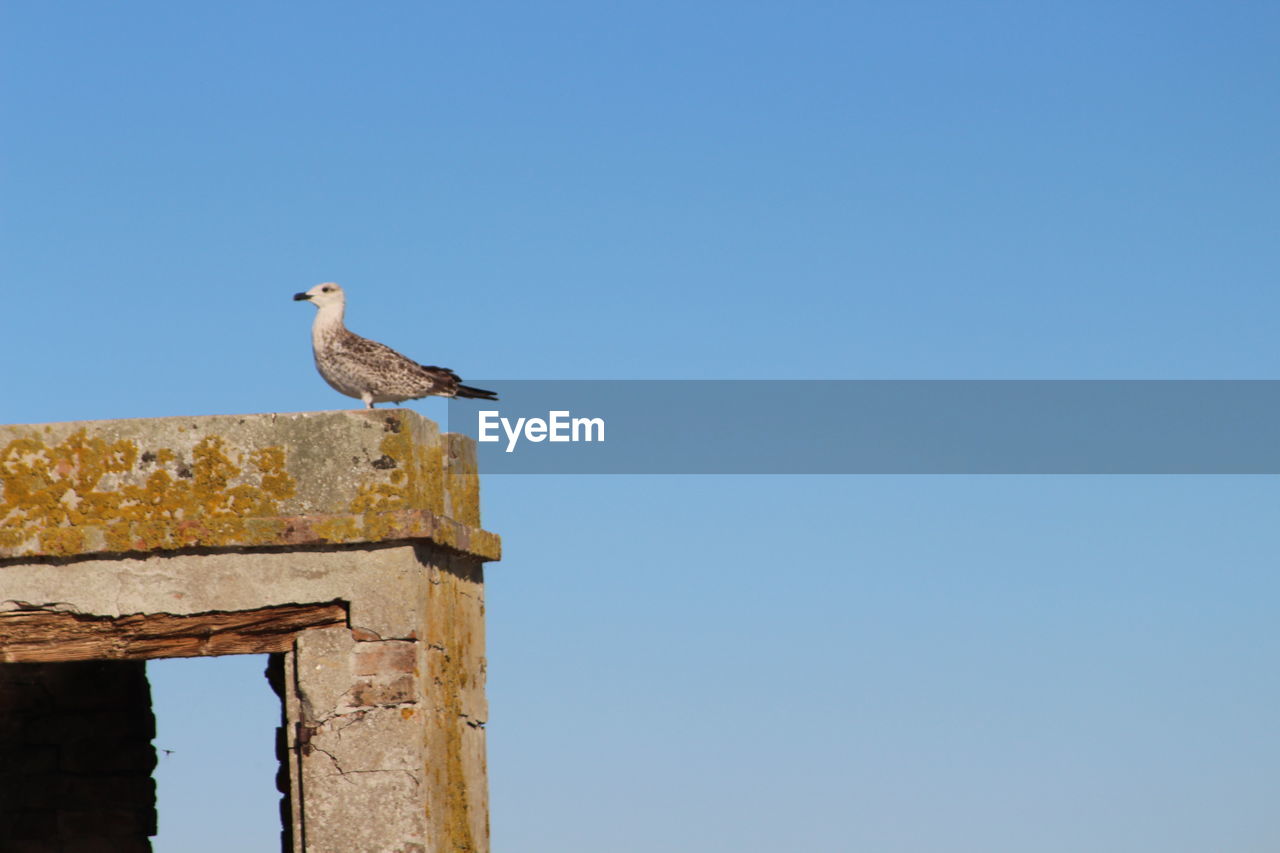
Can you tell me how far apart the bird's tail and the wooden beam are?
5.94 feet

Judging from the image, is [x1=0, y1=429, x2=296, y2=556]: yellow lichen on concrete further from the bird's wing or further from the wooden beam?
the bird's wing

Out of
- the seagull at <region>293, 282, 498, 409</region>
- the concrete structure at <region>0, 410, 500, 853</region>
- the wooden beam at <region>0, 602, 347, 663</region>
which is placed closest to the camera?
the concrete structure at <region>0, 410, 500, 853</region>

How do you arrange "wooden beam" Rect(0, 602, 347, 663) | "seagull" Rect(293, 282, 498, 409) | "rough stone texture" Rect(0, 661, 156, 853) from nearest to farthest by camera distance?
"wooden beam" Rect(0, 602, 347, 663) → "seagull" Rect(293, 282, 498, 409) → "rough stone texture" Rect(0, 661, 156, 853)

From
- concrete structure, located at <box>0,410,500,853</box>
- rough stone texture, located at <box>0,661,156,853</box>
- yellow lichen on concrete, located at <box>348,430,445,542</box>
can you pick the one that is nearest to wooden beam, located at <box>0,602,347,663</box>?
concrete structure, located at <box>0,410,500,853</box>

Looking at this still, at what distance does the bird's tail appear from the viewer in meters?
9.70

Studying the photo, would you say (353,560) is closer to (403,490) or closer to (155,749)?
(403,490)

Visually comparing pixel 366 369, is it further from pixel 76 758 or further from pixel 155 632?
pixel 76 758

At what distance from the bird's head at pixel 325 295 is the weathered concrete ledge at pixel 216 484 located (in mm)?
1447

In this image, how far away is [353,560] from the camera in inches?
322

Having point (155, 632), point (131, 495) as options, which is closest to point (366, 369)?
point (131, 495)

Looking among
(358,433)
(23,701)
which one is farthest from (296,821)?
(23,701)

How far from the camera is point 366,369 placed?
9117 millimetres

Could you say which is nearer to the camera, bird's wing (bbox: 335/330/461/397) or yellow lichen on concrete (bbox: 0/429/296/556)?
yellow lichen on concrete (bbox: 0/429/296/556)

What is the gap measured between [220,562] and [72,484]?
2.55ft
